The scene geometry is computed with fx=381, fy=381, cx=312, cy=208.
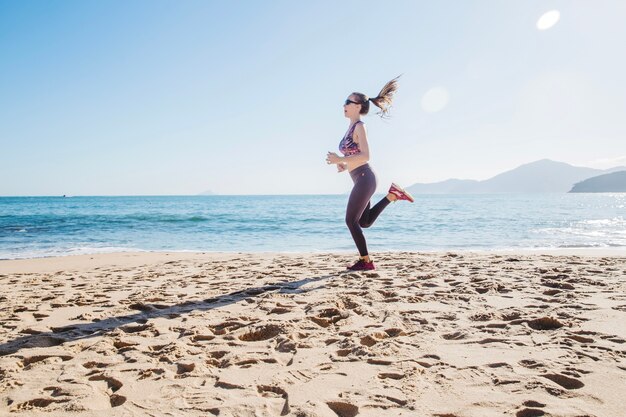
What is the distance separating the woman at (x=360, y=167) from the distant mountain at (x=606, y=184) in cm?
15664

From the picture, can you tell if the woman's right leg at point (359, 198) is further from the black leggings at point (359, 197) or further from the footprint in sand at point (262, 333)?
the footprint in sand at point (262, 333)

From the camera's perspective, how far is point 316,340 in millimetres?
2572

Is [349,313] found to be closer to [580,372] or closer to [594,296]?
[580,372]

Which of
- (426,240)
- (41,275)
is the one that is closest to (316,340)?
(41,275)

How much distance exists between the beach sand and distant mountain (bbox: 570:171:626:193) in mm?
156832

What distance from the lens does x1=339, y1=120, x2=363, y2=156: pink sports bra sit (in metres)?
5.01

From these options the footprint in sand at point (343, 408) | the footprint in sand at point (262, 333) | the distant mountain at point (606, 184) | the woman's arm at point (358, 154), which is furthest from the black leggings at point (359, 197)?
the distant mountain at point (606, 184)

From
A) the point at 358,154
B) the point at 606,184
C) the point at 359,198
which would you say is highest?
the point at 606,184

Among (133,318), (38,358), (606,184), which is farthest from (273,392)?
(606,184)

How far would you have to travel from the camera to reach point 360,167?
5.01 m

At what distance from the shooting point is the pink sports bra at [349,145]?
5.01m

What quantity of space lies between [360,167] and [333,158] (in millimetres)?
443

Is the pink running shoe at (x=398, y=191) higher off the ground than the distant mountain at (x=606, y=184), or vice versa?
the distant mountain at (x=606, y=184)

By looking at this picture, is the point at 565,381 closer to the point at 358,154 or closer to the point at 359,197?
the point at 359,197
